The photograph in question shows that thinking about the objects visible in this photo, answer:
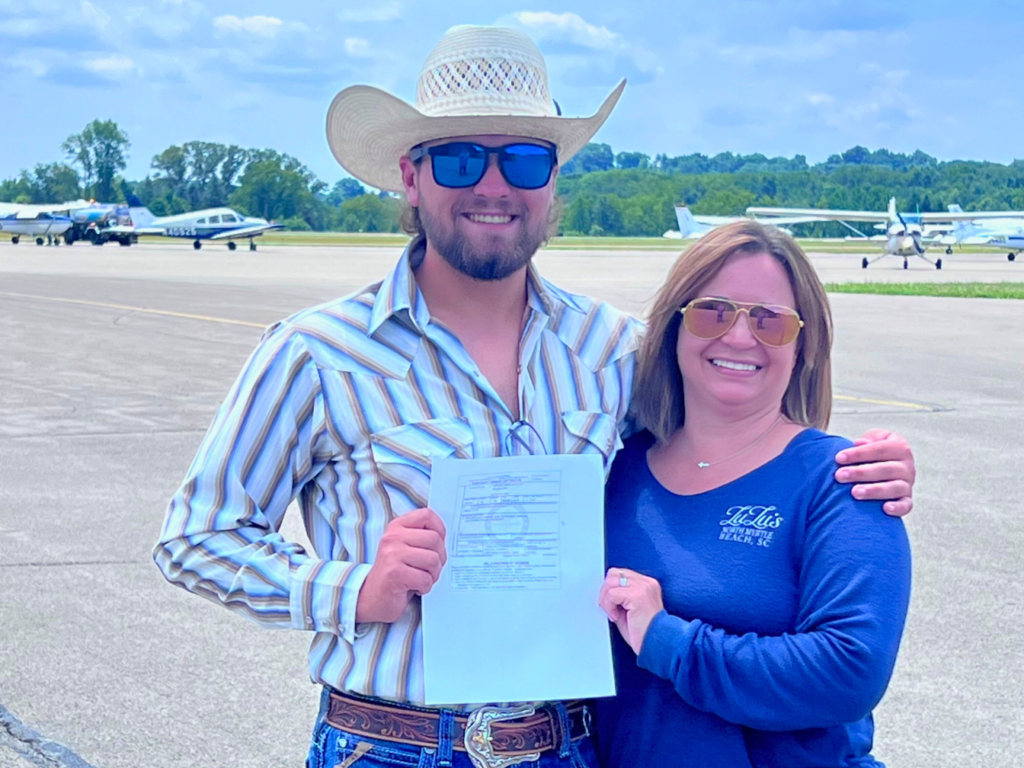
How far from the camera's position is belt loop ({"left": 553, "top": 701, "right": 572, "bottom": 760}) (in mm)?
2174

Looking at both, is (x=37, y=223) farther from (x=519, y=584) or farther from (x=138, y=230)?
(x=519, y=584)

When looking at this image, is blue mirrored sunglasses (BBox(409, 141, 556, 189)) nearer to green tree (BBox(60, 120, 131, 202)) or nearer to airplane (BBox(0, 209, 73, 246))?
airplane (BBox(0, 209, 73, 246))

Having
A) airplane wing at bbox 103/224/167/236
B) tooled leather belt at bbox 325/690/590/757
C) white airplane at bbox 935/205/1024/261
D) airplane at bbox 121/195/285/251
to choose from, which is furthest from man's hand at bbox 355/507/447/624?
airplane wing at bbox 103/224/167/236

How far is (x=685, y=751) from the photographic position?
6.98ft

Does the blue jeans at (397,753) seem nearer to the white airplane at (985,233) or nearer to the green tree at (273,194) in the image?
the white airplane at (985,233)

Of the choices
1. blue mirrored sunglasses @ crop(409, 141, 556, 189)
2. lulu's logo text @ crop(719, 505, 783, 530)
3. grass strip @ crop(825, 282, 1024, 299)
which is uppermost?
blue mirrored sunglasses @ crop(409, 141, 556, 189)

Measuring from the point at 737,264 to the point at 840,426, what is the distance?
8313mm

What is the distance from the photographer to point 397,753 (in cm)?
212

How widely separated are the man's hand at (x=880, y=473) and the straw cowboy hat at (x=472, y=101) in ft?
2.90

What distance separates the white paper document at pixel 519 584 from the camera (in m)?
2.12

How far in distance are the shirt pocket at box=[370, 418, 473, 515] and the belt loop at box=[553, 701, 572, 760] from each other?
17.1 inches

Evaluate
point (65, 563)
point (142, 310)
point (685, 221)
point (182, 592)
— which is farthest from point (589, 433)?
point (685, 221)

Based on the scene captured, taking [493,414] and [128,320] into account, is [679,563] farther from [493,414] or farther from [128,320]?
[128,320]

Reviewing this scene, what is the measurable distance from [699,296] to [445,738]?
942mm
